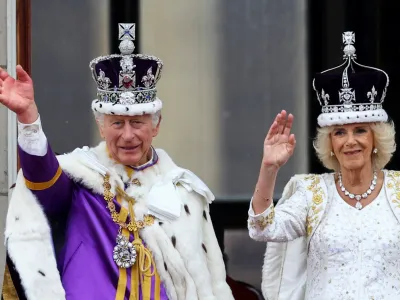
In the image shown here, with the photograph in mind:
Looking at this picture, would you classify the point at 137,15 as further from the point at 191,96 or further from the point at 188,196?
the point at 188,196

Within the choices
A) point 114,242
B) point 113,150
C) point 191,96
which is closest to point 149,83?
point 113,150

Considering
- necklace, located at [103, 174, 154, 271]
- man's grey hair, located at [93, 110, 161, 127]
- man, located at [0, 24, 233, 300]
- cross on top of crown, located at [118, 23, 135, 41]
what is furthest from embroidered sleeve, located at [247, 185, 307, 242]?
cross on top of crown, located at [118, 23, 135, 41]

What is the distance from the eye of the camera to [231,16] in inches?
253

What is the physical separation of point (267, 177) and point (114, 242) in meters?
0.67

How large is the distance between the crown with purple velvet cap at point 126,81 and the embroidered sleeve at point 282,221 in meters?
0.63

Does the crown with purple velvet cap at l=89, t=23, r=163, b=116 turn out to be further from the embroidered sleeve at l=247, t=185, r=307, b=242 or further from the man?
the embroidered sleeve at l=247, t=185, r=307, b=242

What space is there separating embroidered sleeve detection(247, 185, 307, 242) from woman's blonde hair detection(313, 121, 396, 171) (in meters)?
0.16

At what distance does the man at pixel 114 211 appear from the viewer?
4637 mm

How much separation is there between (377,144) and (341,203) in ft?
0.91

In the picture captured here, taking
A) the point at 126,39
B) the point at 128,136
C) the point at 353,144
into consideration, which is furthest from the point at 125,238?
the point at 353,144

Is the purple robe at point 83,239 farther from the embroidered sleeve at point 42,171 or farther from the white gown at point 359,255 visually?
the white gown at point 359,255

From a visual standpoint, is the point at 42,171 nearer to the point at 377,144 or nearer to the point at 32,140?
the point at 32,140

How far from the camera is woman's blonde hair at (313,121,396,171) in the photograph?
4789 mm

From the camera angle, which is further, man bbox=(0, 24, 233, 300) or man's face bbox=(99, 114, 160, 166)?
man's face bbox=(99, 114, 160, 166)
